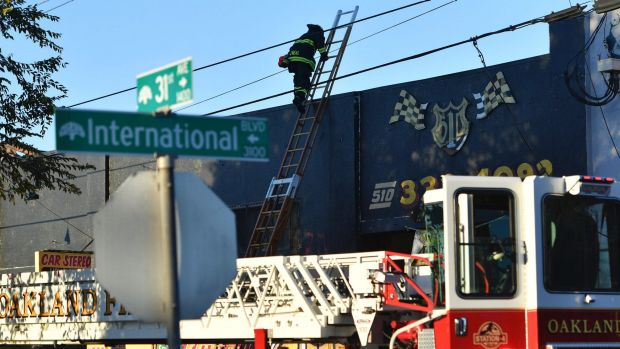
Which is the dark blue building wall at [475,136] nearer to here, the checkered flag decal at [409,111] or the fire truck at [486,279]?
the checkered flag decal at [409,111]

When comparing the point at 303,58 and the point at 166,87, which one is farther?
the point at 303,58

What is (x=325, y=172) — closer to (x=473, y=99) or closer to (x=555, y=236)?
(x=473, y=99)

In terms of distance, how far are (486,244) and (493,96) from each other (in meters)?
9.15

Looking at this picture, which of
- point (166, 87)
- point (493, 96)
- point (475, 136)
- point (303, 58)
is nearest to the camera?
point (166, 87)

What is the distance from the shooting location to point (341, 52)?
21.1m

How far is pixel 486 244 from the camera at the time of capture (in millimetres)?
10375

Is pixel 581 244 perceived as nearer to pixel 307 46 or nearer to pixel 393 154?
pixel 393 154

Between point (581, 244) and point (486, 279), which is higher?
point (581, 244)

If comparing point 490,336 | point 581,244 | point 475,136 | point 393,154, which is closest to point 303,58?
point 393,154

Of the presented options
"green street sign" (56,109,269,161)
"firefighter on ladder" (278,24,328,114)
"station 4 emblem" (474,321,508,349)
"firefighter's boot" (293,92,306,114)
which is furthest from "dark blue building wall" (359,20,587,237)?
"green street sign" (56,109,269,161)

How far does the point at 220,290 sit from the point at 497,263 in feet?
16.7

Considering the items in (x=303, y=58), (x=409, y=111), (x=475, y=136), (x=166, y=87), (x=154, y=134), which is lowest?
(x=154, y=134)

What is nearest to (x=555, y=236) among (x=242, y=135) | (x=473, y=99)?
(x=242, y=135)

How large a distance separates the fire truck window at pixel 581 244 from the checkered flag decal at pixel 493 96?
8.13 metres
